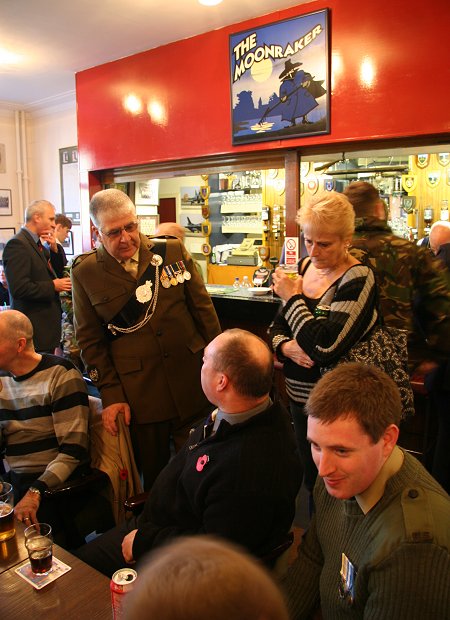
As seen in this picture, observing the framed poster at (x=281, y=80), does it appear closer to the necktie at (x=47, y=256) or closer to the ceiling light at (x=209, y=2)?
the ceiling light at (x=209, y=2)

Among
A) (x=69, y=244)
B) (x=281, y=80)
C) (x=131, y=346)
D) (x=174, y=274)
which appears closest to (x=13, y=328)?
(x=131, y=346)

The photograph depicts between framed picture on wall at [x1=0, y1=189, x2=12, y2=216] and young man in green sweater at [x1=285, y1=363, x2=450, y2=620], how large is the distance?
7.09 metres

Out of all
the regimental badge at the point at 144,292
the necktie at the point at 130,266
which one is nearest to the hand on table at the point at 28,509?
the regimental badge at the point at 144,292

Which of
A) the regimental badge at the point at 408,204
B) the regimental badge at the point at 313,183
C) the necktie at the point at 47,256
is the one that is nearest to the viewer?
the necktie at the point at 47,256

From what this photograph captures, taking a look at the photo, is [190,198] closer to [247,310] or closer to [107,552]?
[247,310]

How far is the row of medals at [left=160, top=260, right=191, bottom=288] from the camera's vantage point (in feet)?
8.24

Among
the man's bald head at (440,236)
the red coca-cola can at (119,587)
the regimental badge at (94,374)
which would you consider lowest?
the red coca-cola can at (119,587)

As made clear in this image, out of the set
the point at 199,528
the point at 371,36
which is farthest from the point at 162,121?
the point at 199,528

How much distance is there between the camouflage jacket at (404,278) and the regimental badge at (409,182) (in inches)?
185

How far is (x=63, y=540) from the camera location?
7.09 feet

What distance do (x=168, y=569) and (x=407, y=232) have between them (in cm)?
663

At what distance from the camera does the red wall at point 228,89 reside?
3279mm

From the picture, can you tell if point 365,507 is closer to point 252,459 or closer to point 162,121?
point 252,459

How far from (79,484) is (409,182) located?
19.5 ft
